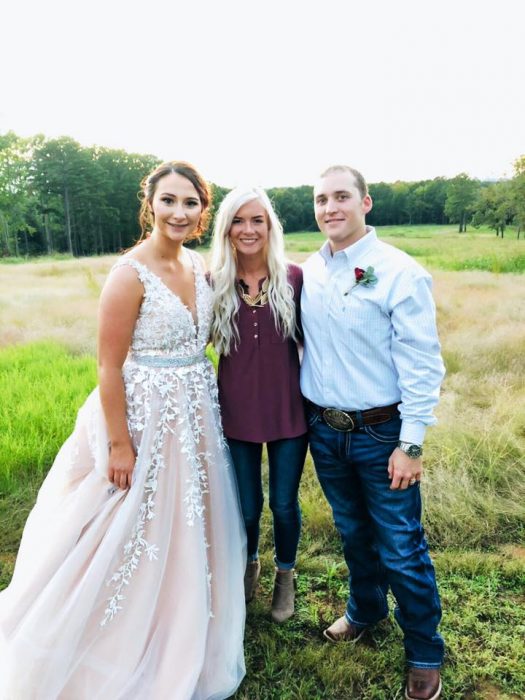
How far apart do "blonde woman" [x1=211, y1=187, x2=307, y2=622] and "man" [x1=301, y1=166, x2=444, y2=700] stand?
4.9 inches

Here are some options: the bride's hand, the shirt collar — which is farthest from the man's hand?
the bride's hand

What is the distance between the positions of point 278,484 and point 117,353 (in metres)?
1.06

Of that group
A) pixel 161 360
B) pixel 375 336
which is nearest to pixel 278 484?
pixel 161 360

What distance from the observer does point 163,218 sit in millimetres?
2420

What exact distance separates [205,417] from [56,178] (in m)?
32.3

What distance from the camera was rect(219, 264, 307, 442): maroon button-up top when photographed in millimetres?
2512

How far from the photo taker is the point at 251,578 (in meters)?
3.07

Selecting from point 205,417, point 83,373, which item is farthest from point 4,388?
point 205,417

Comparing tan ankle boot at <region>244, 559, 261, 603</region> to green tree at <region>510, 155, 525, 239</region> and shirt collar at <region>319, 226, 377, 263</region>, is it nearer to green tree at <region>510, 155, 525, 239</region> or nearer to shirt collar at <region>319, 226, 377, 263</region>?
shirt collar at <region>319, 226, 377, 263</region>

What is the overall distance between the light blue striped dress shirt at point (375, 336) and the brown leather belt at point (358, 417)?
3 cm

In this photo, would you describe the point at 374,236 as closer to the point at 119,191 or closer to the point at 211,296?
the point at 211,296

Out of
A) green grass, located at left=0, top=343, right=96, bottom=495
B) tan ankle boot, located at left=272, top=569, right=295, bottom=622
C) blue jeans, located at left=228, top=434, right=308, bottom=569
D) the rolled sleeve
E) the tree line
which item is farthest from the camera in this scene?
the tree line

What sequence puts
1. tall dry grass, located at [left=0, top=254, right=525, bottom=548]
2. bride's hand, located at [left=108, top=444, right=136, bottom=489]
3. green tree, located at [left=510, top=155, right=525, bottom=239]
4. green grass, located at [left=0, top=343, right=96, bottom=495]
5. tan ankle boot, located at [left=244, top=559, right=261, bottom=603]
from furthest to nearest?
green tree, located at [left=510, top=155, right=525, bottom=239] → green grass, located at [left=0, top=343, right=96, bottom=495] → tall dry grass, located at [left=0, top=254, right=525, bottom=548] → tan ankle boot, located at [left=244, top=559, right=261, bottom=603] → bride's hand, located at [left=108, top=444, right=136, bottom=489]

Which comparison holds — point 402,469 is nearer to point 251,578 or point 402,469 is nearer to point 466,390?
point 251,578
